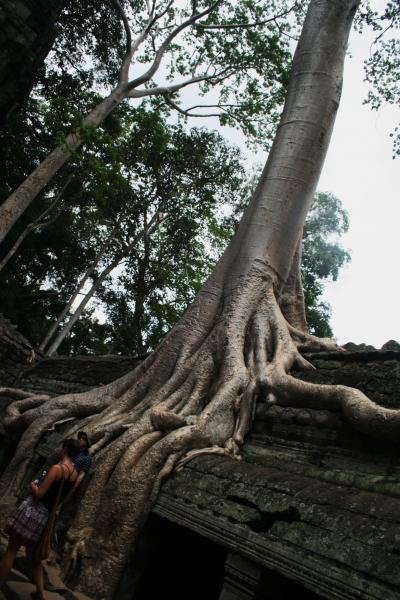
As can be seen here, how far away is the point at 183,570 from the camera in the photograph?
3.78 meters

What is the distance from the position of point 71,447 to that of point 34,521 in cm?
49

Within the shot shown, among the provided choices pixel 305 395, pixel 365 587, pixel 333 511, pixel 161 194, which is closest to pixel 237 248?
pixel 305 395

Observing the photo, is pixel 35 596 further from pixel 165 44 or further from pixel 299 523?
pixel 165 44

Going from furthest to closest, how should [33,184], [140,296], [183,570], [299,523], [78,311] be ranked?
[140,296], [78,311], [33,184], [183,570], [299,523]

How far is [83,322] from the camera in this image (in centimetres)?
2059

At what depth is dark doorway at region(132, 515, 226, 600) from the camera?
11.6 ft

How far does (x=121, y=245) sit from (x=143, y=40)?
292 inches

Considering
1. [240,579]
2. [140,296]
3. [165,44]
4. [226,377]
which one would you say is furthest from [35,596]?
[140,296]

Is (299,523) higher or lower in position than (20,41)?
lower

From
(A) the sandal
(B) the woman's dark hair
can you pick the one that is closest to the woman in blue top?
(A) the sandal

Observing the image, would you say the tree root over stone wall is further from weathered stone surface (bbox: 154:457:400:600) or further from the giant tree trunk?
weathered stone surface (bbox: 154:457:400:600)

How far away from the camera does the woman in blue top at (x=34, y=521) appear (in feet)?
9.43

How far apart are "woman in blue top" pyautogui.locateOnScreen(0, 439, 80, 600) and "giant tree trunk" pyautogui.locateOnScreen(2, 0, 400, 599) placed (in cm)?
33

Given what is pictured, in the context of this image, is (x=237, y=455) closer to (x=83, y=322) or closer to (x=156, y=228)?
(x=156, y=228)
